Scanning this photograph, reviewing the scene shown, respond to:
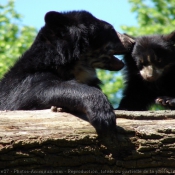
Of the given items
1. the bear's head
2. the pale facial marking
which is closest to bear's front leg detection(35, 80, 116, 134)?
the bear's head

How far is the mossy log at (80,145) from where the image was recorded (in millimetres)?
4371

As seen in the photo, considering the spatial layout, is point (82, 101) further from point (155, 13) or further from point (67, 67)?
point (155, 13)

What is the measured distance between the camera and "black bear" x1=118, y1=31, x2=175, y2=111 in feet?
25.7

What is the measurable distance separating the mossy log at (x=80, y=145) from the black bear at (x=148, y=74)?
2864 millimetres

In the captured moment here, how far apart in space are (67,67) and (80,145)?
1.83m

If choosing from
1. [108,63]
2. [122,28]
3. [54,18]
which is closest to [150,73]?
[108,63]

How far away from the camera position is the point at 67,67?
244 inches

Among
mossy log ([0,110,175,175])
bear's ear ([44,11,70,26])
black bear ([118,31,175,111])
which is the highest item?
bear's ear ([44,11,70,26])

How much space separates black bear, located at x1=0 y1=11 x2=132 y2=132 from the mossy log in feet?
0.65

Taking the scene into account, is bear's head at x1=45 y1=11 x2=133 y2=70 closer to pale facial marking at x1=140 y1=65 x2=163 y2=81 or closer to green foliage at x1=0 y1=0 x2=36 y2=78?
pale facial marking at x1=140 y1=65 x2=163 y2=81

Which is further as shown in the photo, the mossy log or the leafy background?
the leafy background

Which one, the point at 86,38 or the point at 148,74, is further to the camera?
the point at 148,74

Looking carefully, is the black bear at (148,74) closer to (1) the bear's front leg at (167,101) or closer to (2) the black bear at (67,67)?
(1) the bear's front leg at (167,101)

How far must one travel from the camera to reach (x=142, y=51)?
7.95m
